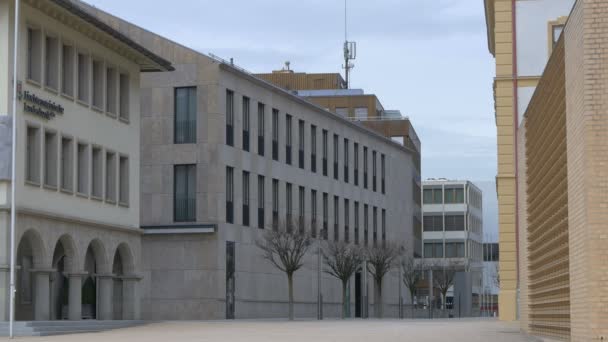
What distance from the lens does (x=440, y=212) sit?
491 ft

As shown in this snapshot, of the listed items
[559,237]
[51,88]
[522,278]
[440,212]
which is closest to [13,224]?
[51,88]

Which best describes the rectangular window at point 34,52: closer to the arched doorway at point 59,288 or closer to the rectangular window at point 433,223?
the arched doorway at point 59,288

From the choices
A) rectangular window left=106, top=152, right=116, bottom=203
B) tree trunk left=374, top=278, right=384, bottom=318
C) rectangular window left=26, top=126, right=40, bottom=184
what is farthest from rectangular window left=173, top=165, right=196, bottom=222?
rectangular window left=26, top=126, right=40, bottom=184

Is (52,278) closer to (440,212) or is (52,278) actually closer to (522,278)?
(522,278)

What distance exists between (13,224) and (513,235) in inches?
785

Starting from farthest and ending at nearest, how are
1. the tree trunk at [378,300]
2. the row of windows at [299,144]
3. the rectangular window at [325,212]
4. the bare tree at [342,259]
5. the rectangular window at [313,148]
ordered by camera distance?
1. the tree trunk at [378,300]
2. the rectangular window at [325,212]
3. the rectangular window at [313,148]
4. the bare tree at [342,259]
5. the row of windows at [299,144]

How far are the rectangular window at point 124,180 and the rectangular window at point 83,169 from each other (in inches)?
149

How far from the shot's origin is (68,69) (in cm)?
4531

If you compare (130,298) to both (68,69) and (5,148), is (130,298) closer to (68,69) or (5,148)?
(68,69)

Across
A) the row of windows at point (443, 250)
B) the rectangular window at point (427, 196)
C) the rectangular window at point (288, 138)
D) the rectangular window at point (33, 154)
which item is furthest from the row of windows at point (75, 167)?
the rectangular window at point (427, 196)

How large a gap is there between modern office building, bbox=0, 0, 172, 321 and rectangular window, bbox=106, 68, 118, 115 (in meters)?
0.04

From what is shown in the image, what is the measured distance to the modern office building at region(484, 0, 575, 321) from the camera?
47938mm

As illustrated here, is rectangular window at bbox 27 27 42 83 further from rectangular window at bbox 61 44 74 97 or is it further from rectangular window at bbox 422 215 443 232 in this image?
rectangular window at bbox 422 215 443 232

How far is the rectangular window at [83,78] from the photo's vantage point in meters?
46.6
